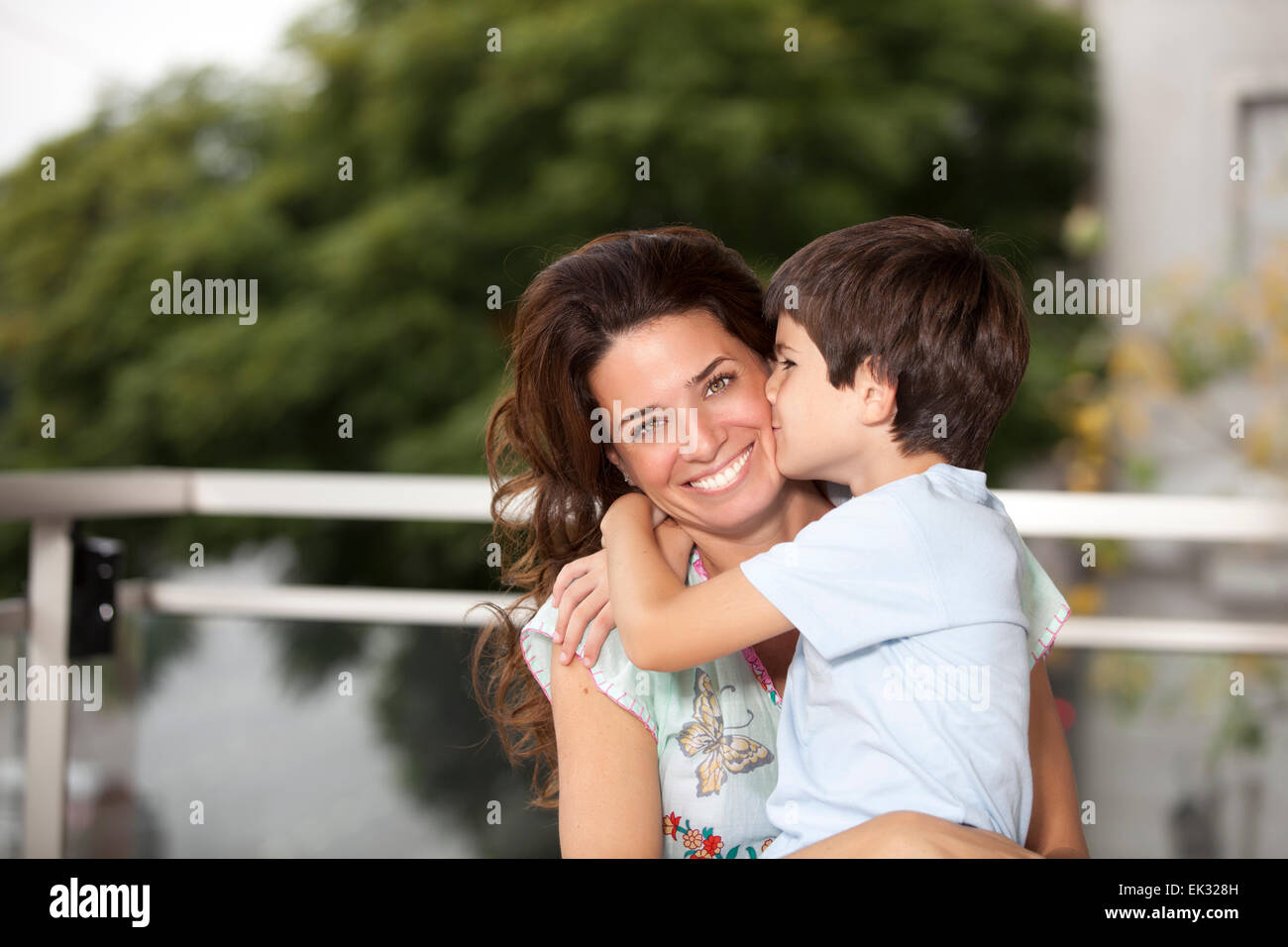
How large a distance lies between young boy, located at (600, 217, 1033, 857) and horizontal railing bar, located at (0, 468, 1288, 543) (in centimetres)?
106

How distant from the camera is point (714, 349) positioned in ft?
4.81

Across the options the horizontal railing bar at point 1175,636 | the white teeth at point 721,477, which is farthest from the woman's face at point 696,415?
the horizontal railing bar at point 1175,636

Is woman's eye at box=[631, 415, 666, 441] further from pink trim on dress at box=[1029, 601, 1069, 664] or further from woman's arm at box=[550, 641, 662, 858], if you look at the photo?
pink trim on dress at box=[1029, 601, 1069, 664]

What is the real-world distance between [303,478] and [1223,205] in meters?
4.89

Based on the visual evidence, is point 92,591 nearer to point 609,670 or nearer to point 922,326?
point 609,670

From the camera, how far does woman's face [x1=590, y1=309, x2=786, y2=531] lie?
144 centimetres

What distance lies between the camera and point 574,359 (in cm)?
153

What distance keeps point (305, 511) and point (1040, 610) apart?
6.03 ft

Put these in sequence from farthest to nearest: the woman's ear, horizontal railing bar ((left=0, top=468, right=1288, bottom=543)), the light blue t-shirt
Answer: horizontal railing bar ((left=0, top=468, right=1288, bottom=543)) → the woman's ear → the light blue t-shirt

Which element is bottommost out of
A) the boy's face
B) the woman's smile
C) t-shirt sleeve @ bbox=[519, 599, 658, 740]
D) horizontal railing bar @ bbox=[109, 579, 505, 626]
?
t-shirt sleeve @ bbox=[519, 599, 658, 740]

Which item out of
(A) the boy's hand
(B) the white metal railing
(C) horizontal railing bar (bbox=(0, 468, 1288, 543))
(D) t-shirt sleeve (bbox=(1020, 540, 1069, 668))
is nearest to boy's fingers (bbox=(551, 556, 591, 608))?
(A) the boy's hand

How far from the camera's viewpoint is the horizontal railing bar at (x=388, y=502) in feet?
7.84
